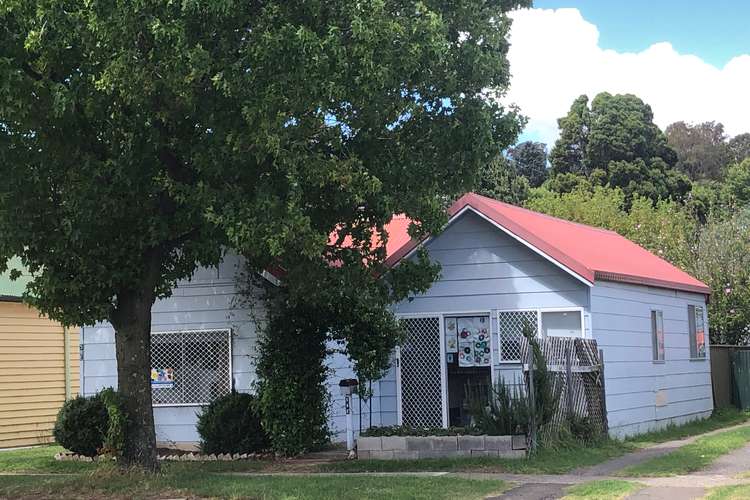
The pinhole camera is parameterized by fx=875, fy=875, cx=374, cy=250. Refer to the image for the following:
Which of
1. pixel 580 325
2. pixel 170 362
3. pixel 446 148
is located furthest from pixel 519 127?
pixel 170 362

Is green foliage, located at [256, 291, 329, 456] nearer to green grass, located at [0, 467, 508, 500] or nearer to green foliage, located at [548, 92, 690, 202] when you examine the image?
green grass, located at [0, 467, 508, 500]

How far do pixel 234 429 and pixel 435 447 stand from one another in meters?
3.65

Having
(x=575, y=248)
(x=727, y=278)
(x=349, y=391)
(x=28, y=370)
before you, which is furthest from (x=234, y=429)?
(x=727, y=278)

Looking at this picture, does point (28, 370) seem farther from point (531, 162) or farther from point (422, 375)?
point (531, 162)

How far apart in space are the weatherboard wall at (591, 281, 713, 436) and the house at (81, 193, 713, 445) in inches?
1.5

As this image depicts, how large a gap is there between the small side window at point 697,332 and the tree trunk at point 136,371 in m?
12.6

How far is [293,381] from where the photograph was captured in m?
14.2

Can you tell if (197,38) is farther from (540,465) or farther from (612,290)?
(612,290)

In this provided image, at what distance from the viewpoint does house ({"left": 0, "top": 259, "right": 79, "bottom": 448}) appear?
1877cm

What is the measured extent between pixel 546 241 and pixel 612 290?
63.9 inches

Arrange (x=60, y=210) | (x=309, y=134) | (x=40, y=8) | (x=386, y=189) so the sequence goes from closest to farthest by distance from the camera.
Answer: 1. (x=40, y=8)
2. (x=309, y=134)
3. (x=60, y=210)
4. (x=386, y=189)

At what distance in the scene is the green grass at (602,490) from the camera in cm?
988

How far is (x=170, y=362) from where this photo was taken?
54.1 feet

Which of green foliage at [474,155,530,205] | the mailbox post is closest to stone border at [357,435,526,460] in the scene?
the mailbox post
